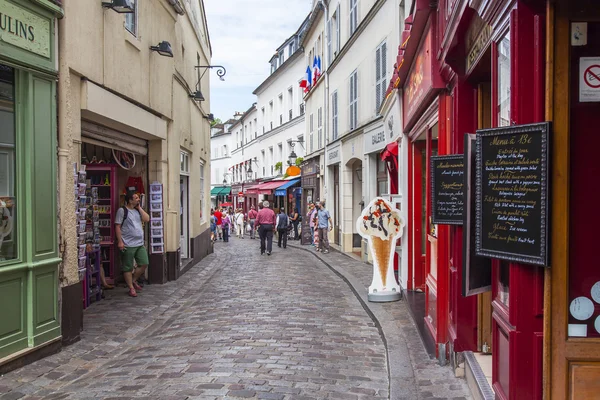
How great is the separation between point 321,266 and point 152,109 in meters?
6.68

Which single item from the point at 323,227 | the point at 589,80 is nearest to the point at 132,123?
the point at 589,80

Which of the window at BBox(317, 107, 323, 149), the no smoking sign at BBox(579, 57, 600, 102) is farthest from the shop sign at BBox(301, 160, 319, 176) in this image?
the no smoking sign at BBox(579, 57, 600, 102)

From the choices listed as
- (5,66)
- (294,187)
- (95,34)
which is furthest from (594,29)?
(294,187)

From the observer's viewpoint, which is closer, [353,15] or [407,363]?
[407,363]

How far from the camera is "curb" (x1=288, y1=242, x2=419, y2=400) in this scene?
5.12m

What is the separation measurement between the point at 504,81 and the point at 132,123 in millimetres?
6761

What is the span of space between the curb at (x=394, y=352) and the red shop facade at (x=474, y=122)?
0.34m

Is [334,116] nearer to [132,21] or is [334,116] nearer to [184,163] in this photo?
[184,163]

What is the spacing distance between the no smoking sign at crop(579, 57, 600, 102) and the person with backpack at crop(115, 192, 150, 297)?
25.9ft

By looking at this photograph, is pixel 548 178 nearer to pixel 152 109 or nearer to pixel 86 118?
pixel 86 118

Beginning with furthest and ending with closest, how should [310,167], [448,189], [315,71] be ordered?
[310,167]
[315,71]
[448,189]

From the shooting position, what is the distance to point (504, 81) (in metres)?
3.87

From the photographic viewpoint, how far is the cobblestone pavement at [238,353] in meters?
5.10

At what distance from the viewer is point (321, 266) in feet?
50.8
